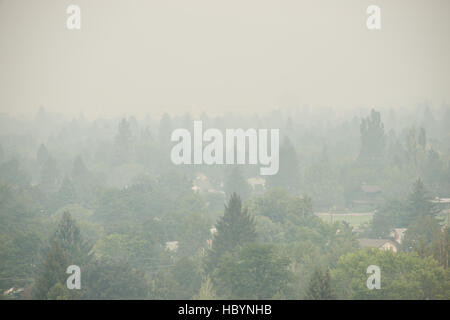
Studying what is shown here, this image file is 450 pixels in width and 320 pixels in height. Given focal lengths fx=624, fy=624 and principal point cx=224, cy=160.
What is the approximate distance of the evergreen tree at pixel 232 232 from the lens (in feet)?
157

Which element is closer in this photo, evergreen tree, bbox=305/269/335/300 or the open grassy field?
evergreen tree, bbox=305/269/335/300

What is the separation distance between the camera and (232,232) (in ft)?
161

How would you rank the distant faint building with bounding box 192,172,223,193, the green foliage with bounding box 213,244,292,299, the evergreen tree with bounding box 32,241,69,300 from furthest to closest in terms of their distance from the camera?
the distant faint building with bounding box 192,172,223,193, the green foliage with bounding box 213,244,292,299, the evergreen tree with bounding box 32,241,69,300

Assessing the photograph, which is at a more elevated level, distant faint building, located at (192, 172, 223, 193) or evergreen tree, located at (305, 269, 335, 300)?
evergreen tree, located at (305, 269, 335, 300)

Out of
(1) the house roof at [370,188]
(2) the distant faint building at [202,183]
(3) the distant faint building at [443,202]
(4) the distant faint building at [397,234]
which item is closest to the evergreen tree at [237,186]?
(1) the house roof at [370,188]

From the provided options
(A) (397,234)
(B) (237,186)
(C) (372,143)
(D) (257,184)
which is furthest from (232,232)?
(C) (372,143)

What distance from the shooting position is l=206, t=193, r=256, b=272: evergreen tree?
47.9 meters

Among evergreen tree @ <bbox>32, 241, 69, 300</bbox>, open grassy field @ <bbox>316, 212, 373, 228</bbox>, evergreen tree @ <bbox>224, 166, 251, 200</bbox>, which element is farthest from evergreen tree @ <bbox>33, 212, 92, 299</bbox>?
evergreen tree @ <bbox>224, 166, 251, 200</bbox>

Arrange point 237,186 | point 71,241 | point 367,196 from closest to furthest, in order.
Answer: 1. point 71,241
2. point 237,186
3. point 367,196

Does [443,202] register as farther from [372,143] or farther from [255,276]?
[255,276]

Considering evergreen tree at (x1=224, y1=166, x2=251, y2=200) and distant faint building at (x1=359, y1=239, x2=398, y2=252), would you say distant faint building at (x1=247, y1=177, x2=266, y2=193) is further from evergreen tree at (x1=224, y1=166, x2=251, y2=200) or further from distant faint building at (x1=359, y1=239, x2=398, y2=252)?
distant faint building at (x1=359, y1=239, x2=398, y2=252)

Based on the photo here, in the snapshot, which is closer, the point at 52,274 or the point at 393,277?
the point at 52,274

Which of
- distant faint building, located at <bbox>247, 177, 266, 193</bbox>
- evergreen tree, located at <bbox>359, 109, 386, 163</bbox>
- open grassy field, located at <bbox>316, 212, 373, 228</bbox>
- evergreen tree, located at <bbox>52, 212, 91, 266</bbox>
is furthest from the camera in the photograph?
evergreen tree, located at <bbox>359, 109, 386, 163</bbox>
